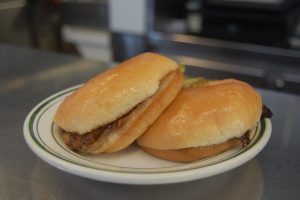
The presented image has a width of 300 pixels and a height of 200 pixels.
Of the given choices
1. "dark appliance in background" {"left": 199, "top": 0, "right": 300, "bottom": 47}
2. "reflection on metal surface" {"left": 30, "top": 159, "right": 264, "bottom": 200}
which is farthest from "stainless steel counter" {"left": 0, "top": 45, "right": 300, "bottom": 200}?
"dark appliance in background" {"left": 199, "top": 0, "right": 300, "bottom": 47}

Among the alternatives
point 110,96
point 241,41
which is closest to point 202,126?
point 110,96

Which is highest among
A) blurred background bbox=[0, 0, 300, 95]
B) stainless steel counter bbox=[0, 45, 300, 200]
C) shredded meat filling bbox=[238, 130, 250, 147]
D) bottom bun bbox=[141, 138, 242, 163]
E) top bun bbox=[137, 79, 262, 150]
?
top bun bbox=[137, 79, 262, 150]

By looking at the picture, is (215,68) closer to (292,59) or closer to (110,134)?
(292,59)

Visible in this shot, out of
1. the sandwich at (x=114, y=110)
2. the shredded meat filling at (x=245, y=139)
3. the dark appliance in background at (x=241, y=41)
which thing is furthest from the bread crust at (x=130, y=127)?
the dark appliance in background at (x=241, y=41)

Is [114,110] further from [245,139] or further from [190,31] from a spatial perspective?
[190,31]

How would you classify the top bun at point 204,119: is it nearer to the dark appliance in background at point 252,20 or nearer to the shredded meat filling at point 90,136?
the shredded meat filling at point 90,136

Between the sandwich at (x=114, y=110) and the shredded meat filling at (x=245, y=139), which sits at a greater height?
the sandwich at (x=114, y=110)

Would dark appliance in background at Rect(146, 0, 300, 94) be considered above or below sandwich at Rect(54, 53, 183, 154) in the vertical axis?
below

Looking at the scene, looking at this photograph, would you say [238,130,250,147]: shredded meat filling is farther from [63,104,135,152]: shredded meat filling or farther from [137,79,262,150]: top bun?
[63,104,135,152]: shredded meat filling
